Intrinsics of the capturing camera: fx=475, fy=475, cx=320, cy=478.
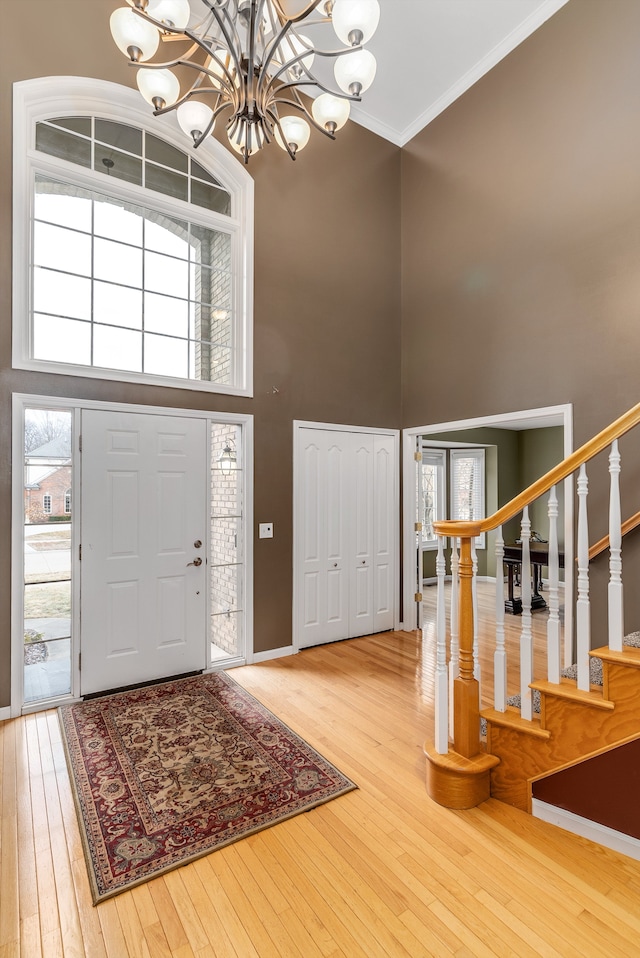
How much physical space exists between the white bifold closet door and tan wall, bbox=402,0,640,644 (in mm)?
862

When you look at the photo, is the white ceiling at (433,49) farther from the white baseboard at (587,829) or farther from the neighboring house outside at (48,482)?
the white baseboard at (587,829)

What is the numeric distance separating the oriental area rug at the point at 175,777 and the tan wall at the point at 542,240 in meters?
2.37

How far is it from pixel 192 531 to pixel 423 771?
2.40m

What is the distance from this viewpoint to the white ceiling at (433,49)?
3.88 metres

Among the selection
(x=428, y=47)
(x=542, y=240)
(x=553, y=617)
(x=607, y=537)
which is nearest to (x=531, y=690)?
(x=553, y=617)

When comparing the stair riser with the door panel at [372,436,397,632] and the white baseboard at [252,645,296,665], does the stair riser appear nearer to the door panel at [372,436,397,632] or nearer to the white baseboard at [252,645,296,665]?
the white baseboard at [252,645,296,665]

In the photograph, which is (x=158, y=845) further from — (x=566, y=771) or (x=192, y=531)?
(x=192, y=531)

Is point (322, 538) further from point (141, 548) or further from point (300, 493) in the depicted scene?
point (141, 548)

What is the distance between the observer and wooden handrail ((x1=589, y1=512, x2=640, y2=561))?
303 cm

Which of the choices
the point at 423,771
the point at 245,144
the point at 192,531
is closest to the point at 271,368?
the point at 192,531

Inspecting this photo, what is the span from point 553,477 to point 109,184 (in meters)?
3.81

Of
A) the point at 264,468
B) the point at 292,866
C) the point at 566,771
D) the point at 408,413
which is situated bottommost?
the point at 292,866

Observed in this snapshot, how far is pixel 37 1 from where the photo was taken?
330 centimetres

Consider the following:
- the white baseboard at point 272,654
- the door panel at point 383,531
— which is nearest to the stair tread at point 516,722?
the white baseboard at point 272,654
